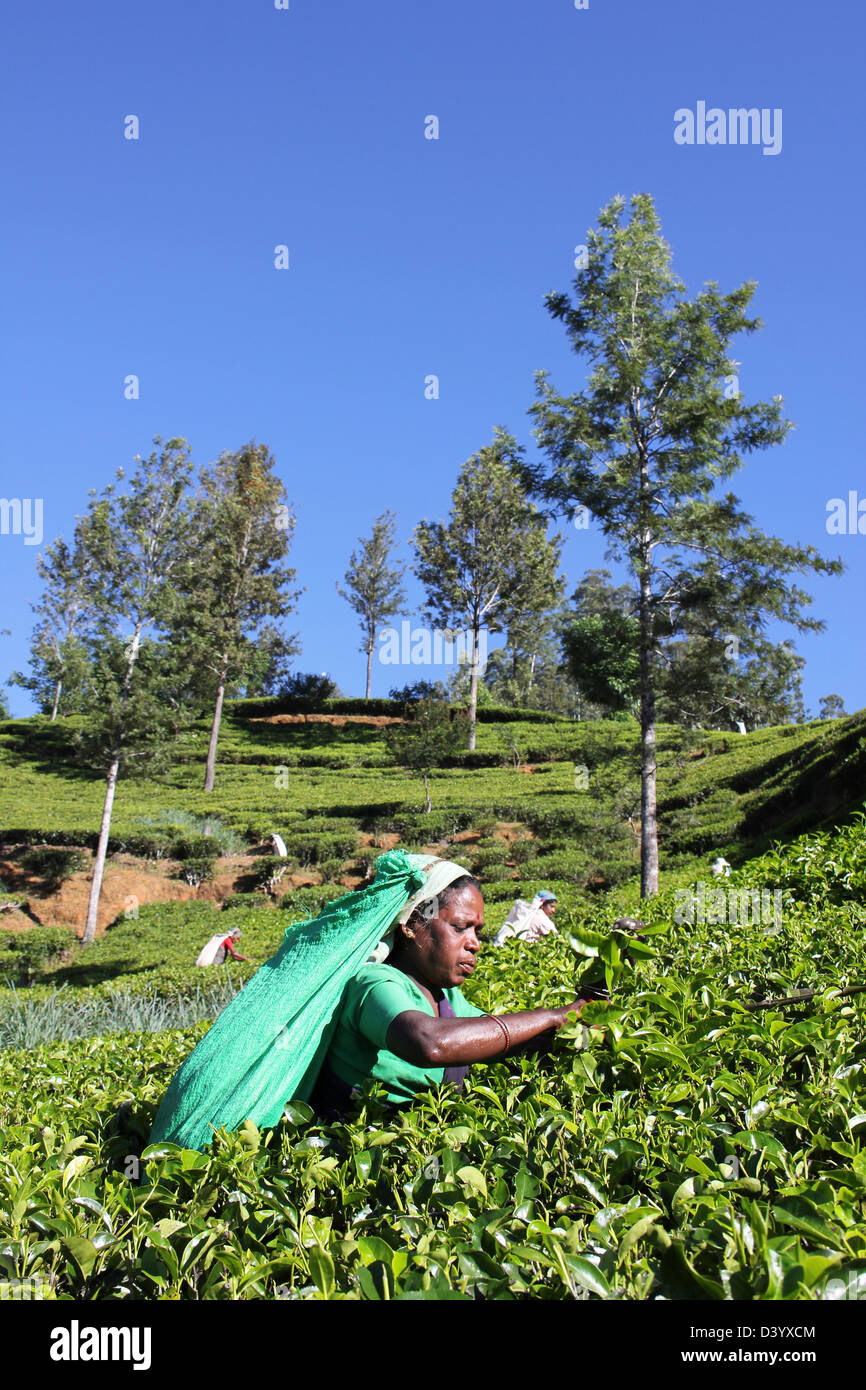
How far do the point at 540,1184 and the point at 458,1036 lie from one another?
1.22ft

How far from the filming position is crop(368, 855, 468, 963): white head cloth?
2316mm

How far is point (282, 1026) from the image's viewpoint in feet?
6.76

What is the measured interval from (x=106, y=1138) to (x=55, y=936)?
13028 mm

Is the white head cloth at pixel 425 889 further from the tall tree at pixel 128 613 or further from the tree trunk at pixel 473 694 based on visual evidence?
the tree trunk at pixel 473 694

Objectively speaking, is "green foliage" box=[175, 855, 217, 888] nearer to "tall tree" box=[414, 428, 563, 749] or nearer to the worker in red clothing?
the worker in red clothing

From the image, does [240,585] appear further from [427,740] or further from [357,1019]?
[357,1019]

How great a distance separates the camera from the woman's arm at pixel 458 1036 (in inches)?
72.8

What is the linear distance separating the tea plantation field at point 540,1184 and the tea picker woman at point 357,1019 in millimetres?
93

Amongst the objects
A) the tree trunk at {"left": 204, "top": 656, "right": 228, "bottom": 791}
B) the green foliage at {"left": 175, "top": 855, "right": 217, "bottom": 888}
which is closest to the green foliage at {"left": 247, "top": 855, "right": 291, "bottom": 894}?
the green foliage at {"left": 175, "top": 855, "right": 217, "bottom": 888}

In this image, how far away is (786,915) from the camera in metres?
3.78

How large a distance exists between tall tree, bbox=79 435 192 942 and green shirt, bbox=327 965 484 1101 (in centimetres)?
1510

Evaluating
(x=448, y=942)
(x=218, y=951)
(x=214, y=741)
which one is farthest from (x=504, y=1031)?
(x=214, y=741)

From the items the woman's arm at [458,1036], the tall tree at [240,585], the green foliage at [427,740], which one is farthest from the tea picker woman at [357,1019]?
the tall tree at [240,585]
